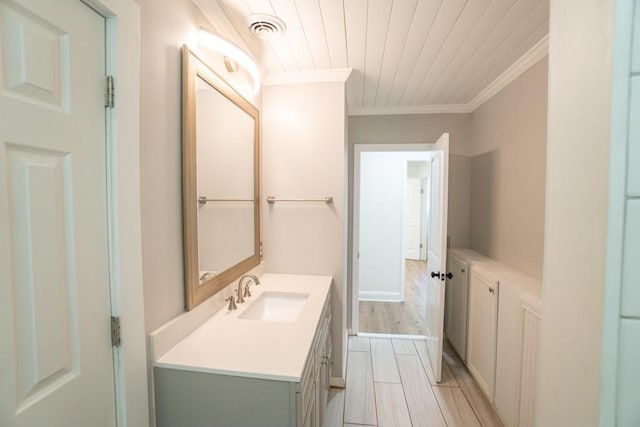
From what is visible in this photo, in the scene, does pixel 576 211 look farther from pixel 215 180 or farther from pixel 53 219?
pixel 215 180

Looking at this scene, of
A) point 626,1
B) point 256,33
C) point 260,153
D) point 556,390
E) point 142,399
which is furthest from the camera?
point 260,153

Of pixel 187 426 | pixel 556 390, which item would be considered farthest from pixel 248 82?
pixel 556 390

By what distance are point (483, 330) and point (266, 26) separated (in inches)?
97.7

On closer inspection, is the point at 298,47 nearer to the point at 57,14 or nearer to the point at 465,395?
the point at 57,14

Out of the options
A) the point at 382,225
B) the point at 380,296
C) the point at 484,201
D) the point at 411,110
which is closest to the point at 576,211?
the point at 484,201

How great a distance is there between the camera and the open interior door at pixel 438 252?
2.18 metres

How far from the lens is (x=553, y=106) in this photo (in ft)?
2.05

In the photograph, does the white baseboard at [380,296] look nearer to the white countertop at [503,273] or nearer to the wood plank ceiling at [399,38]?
the white countertop at [503,273]

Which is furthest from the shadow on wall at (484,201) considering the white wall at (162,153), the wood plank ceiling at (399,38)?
the white wall at (162,153)

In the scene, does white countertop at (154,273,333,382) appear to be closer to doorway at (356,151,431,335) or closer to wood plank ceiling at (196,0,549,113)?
wood plank ceiling at (196,0,549,113)

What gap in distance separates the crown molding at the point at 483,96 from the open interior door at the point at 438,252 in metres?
0.55

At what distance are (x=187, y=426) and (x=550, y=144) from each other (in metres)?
1.46

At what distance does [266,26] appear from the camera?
1502 mm

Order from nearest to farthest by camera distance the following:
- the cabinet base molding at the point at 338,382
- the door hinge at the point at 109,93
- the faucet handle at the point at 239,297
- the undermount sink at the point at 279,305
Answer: the door hinge at the point at 109,93 → the faucet handle at the point at 239,297 → the undermount sink at the point at 279,305 → the cabinet base molding at the point at 338,382
